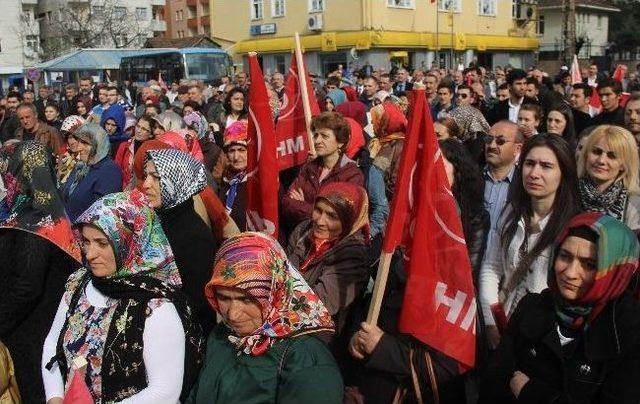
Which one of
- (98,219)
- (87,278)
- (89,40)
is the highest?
(89,40)

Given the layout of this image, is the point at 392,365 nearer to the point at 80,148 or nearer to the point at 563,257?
the point at 563,257

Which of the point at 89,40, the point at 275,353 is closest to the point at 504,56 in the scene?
the point at 89,40

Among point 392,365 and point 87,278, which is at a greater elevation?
point 87,278

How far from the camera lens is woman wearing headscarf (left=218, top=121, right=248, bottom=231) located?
203 inches

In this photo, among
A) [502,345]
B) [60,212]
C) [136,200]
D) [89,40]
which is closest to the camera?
[502,345]

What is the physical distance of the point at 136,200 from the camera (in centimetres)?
287

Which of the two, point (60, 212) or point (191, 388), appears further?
point (60, 212)

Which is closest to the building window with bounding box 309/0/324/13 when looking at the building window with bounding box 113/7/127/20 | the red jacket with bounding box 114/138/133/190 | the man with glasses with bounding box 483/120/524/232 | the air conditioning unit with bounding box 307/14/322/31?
the air conditioning unit with bounding box 307/14/322/31

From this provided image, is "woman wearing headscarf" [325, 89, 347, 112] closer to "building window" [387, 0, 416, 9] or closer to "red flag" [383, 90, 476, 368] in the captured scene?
"red flag" [383, 90, 476, 368]

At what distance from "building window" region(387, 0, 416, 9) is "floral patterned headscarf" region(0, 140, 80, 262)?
34793 millimetres

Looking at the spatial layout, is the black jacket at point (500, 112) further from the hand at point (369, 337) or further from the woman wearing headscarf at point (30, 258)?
the hand at point (369, 337)

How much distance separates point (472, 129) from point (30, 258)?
421cm

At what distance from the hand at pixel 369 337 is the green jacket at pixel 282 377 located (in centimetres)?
31

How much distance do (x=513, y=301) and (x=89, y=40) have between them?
166 feet
